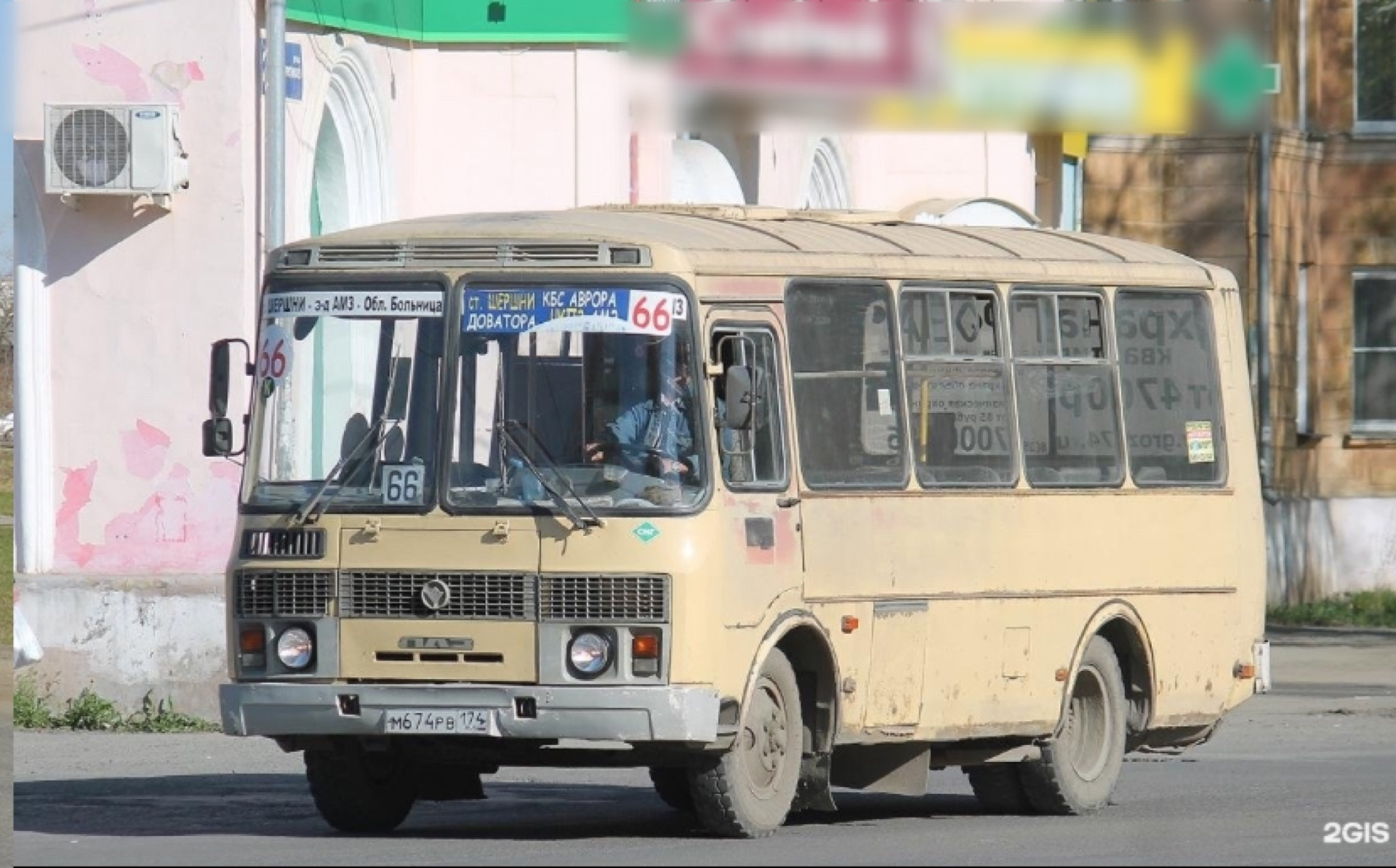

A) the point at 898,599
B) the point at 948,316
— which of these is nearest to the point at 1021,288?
the point at 948,316

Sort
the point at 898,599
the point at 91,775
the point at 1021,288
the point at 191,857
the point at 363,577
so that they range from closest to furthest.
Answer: the point at 191,857 → the point at 363,577 → the point at 898,599 → the point at 1021,288 → the point at 91,775

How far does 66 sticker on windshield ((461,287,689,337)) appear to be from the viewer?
461 inches

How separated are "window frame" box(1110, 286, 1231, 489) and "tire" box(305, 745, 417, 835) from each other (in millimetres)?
3965

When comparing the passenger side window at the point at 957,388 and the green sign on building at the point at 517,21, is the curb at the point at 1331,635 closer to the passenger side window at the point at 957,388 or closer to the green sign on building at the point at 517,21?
the green sign on building at the point at 517,21

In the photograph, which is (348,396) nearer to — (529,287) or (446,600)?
(529,287)

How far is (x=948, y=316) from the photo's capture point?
13344 mm

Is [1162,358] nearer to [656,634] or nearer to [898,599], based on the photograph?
[898,599]

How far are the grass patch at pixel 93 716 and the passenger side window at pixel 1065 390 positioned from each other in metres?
6.21

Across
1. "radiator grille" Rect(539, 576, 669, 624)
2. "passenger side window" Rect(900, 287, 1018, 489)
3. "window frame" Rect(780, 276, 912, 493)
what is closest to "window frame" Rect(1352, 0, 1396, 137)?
"passenger side window" Rect(900, 287, 1018, 489)

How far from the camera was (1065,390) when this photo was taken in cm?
1397

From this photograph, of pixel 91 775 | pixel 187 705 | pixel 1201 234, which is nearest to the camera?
pixel 91 775

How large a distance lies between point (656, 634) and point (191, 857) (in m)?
1.93

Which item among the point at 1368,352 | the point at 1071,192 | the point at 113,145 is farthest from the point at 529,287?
the point at 1368,352

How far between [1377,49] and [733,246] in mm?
21231
